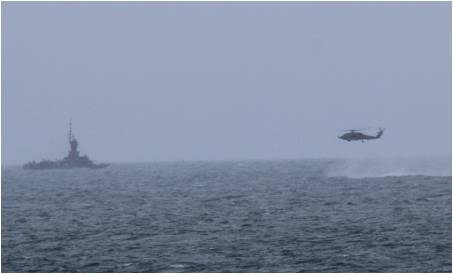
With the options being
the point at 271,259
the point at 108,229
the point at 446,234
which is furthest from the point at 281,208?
the point at 271,259

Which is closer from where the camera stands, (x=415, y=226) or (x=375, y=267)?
(x=375, y=267)

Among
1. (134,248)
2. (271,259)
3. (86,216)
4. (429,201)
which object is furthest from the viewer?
(429,201)

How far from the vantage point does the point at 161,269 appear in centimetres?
4094

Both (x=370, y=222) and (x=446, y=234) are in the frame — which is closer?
(x=446, y=234)

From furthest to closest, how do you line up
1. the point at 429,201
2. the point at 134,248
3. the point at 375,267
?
the point at 429,201
the point at 134,248
the point at 375,267

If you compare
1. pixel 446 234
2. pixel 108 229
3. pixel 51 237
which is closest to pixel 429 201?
pixel 446 234

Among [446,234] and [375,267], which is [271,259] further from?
[446,234]

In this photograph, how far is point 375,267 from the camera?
4034 cm

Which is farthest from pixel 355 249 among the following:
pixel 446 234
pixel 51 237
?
pixel 51 237

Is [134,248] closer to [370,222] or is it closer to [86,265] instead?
[86,265]

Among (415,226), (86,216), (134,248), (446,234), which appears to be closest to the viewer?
(134,248)

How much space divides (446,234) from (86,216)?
1173 inches

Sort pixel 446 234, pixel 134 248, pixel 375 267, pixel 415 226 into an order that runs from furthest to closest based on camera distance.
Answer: pixel 415 226 → pixel 446 234 → pixel 134 248 → pixel 375 267

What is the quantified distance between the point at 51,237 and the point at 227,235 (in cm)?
1058
